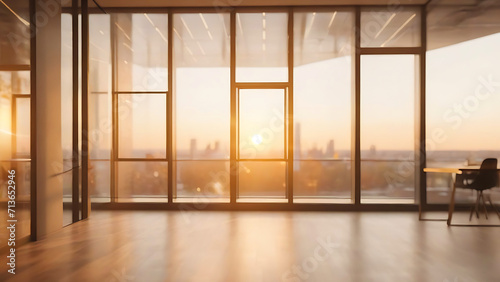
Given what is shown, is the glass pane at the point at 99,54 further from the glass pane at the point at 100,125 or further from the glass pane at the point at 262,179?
the glass pane at the point at 262,179

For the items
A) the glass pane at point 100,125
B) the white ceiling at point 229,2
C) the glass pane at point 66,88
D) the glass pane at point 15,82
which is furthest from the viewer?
the white ceiling at point 229,2

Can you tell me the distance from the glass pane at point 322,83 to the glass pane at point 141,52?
229cm

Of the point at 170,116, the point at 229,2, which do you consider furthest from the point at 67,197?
the point at 229,2

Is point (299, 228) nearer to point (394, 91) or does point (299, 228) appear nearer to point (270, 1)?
point (394, 91)

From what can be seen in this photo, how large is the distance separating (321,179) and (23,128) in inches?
173

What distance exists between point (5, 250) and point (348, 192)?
4913mm

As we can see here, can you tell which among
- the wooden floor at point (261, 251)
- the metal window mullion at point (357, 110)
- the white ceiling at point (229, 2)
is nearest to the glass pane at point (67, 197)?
the wooden floor at point (261, 251)

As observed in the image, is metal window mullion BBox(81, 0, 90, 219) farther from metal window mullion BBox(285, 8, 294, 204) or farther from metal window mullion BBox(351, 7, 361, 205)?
metal window mullion BBox(351, 7, 361, 205)

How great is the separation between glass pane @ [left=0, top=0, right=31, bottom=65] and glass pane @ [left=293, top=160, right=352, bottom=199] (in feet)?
13.6

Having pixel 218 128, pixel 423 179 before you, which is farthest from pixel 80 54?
pixel 423 179

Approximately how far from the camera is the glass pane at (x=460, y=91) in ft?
18.6

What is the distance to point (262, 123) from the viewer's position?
601cm

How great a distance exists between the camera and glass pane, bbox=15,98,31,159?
12.2 ft

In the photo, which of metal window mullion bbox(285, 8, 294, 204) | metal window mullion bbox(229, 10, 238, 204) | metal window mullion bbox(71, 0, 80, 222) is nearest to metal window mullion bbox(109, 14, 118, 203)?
metal window mullion bbox(71, 0, 80, 222)
